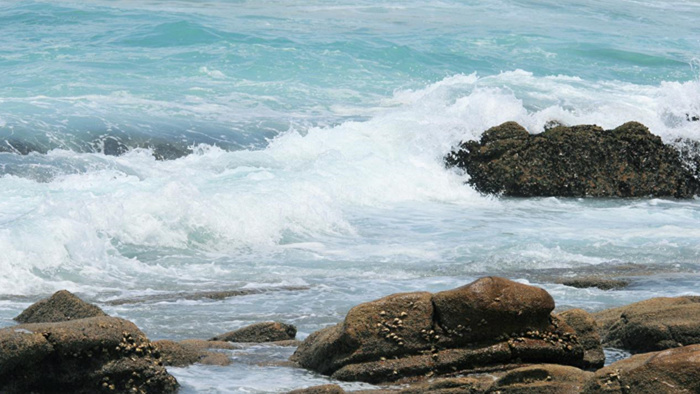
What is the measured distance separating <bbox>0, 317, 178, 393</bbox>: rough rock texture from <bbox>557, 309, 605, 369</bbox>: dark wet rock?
2559 millimetres

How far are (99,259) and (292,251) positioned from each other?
6.92ft

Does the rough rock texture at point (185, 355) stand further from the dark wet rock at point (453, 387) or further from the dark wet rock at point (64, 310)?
the dark wet rock at point (453, 387)

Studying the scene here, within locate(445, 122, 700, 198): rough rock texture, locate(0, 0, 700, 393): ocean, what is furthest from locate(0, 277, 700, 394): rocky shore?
locate(445, 122, 700, 198): rough rock texture

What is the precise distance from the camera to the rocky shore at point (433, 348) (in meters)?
5.02

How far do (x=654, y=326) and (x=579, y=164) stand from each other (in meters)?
7.88

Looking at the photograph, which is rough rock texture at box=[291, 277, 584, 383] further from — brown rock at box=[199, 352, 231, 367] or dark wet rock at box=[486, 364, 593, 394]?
brown rock at box=[199, 352, 231, 367]

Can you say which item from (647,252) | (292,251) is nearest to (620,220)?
(647,252)

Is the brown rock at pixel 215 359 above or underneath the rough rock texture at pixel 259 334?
above

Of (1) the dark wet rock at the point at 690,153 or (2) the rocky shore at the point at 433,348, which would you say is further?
(1) the dark wet rock at the point at 690,153

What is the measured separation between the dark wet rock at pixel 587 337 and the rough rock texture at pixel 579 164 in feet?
25.4

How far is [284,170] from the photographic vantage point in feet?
47.4

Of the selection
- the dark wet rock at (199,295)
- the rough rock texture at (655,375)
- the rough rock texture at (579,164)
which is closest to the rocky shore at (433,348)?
the rough rock texture at (655,375)

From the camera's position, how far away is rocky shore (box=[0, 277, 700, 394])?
502 cm

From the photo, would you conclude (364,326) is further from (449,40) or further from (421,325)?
(449,40)
